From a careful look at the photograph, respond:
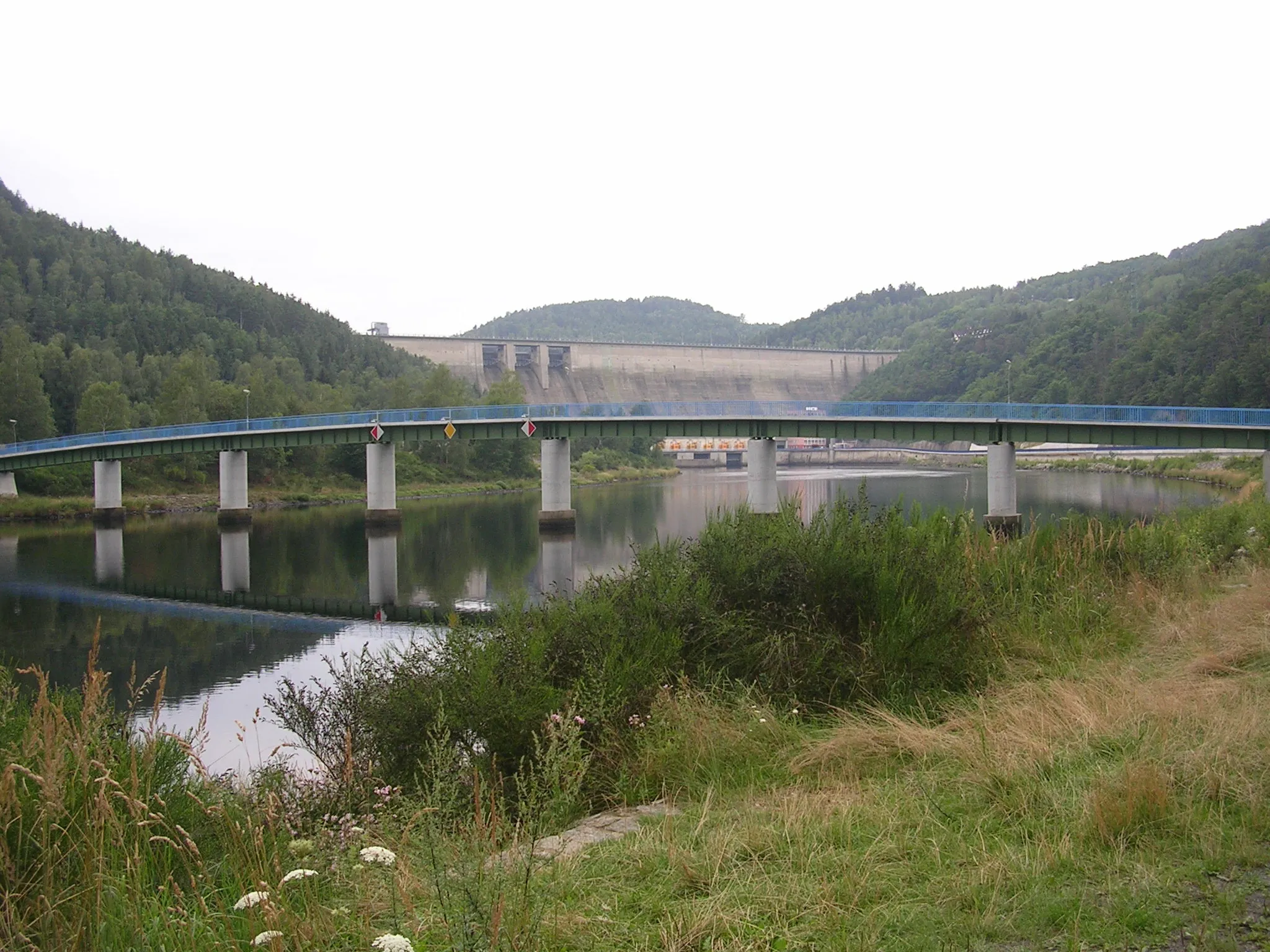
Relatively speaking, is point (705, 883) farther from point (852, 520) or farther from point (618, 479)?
point (618, 479)

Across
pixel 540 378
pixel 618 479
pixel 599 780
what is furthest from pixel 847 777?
pixel 540 378

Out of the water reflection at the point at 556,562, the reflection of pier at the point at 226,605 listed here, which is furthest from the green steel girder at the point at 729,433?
the reflection of pier at the point at 226,605

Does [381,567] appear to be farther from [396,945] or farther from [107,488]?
[396,945]

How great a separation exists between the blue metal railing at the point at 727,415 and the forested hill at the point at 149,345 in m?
20.7

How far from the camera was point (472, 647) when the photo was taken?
34.7 feet

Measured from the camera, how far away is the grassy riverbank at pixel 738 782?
5.40 metres

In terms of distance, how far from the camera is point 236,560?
4566 centimetres

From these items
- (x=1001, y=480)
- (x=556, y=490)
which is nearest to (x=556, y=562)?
(x=556, y=490)

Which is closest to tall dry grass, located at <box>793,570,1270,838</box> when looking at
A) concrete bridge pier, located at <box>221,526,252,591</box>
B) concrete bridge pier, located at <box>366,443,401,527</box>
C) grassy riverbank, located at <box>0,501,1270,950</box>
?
grassy riverbank, located at <box>0,501,1270,950</box>

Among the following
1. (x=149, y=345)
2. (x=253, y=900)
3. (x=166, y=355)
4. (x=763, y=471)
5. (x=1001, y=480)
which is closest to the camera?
(x=253, y=900)

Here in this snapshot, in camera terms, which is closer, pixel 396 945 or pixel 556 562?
pixel 396 945

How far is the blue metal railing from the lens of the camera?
4922 cm

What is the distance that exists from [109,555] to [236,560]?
22.3 feet

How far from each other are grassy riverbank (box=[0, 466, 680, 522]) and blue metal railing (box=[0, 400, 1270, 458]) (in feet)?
13.1
